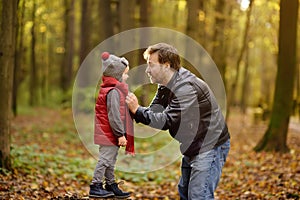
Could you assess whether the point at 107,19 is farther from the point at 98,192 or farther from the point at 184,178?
the point at 184,178

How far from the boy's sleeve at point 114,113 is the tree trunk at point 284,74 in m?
7.76

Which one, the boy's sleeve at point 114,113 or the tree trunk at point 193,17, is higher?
the tree trunk at point 193,17

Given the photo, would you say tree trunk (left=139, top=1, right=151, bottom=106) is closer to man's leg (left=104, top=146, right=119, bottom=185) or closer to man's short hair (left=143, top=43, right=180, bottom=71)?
man's leg (left=104, top=146, right=119, bottom=185)

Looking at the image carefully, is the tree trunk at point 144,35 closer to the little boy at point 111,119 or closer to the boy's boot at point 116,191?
the boy's boot at point 116,191

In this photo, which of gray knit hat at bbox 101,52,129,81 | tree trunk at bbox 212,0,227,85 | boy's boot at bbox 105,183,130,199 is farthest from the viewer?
tree trunk at bbox 212,0,227,85

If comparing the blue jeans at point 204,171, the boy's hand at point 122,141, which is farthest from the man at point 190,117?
the boy's hand at point 122,141

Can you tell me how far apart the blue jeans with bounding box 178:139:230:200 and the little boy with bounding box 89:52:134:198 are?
0.86 metres

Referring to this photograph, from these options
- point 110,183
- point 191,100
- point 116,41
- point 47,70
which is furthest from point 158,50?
point 47,70

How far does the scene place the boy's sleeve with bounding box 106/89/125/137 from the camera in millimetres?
5531

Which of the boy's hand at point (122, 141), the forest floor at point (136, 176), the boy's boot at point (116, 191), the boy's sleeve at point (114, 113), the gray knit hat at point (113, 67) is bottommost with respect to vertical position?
the forest floor at point (136, 176)

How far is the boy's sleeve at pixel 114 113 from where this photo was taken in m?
5.53

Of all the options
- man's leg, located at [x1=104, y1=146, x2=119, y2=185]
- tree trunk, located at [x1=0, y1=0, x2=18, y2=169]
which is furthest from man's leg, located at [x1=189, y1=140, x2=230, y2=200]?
tree trunk, located at [x1=0, y1=0, x2=18, y2=169]

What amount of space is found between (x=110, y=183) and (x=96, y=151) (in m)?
6.59

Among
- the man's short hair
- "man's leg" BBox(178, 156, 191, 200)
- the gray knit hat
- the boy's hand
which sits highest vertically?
the man's short hair
